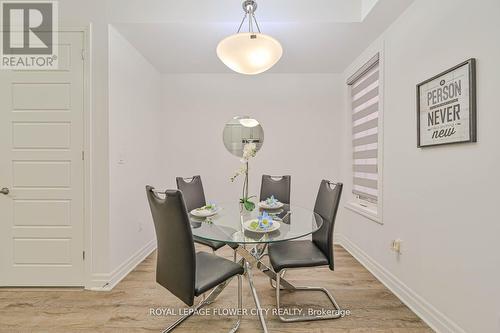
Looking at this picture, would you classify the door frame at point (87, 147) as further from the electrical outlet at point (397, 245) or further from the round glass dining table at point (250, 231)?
the electrical outlet at point (397, 245)

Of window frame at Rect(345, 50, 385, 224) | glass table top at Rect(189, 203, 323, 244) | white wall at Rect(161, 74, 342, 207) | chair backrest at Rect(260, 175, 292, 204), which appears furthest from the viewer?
white wall at Rect(161, 74, 342, 207)

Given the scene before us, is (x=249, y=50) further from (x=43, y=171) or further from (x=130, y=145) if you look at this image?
(x=43, y=171)

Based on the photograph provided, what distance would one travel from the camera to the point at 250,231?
169 centimetres

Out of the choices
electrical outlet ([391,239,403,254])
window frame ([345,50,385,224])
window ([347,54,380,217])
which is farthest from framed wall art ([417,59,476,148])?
electrical outlet ([391,239,403,254])

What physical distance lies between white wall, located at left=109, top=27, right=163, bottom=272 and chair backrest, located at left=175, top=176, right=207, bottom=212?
570 mm

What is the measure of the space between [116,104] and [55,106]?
502 mm

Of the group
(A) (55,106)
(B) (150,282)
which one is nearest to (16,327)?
(B) (150,282)

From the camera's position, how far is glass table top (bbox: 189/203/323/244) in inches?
62.6

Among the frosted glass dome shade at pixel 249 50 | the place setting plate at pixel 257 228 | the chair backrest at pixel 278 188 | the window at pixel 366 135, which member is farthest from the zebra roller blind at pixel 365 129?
the place setting plate at pixel 257 228

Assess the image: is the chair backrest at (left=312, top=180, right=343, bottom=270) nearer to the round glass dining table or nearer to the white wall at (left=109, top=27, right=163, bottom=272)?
the round glass dining table

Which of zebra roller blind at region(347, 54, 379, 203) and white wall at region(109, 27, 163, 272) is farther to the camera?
zebra roller blind at region(347, 54, 379, 203)

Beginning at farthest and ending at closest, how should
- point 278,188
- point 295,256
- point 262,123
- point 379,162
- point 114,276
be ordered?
point 262,123 → point 278,188 → point 379,162 → point 114,276 → point 295,256

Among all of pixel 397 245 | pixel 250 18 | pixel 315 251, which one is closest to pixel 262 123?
pixel 250 18
